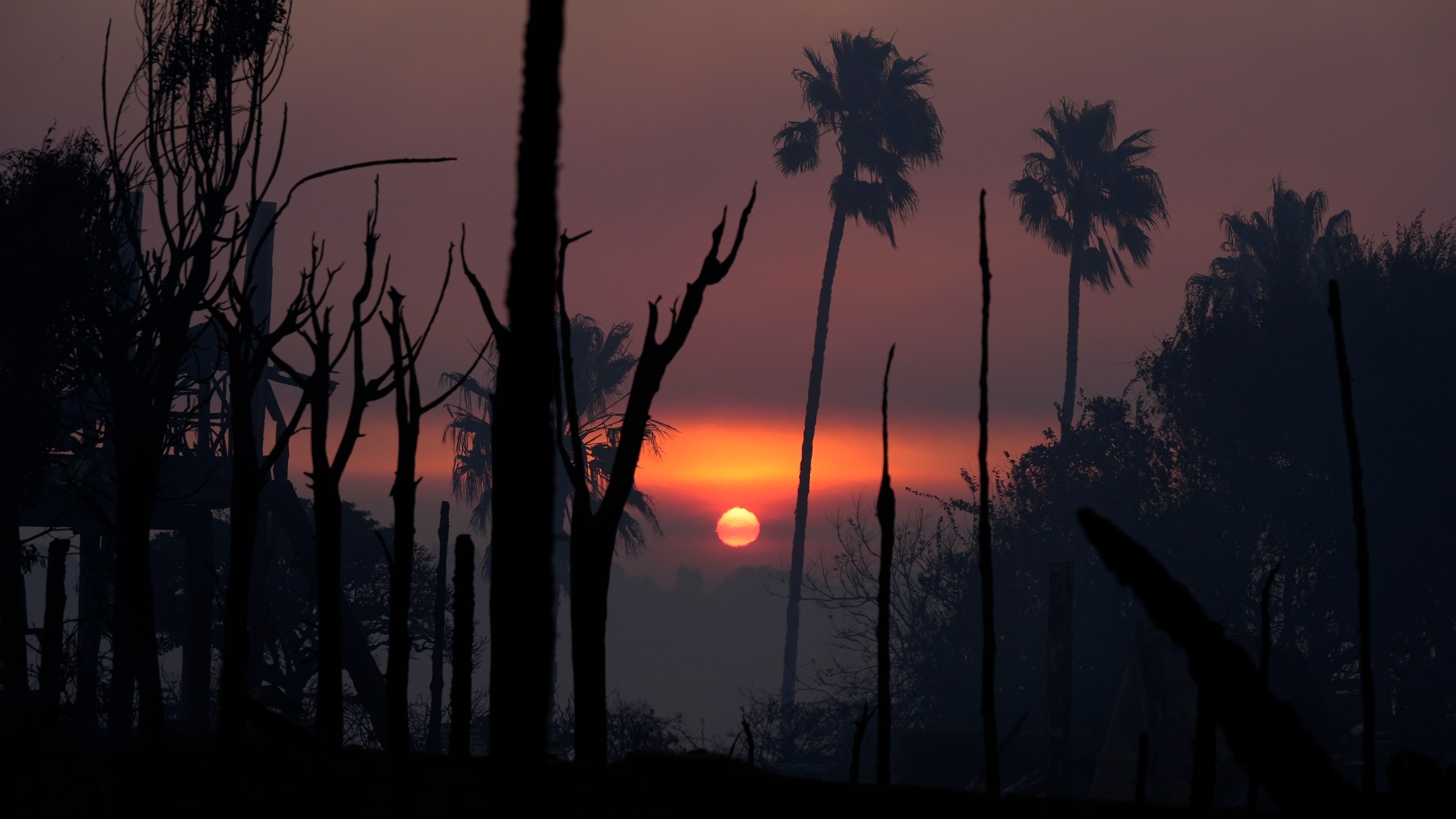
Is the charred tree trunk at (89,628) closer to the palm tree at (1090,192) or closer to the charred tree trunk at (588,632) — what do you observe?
the charred tree trunk at (588,632)

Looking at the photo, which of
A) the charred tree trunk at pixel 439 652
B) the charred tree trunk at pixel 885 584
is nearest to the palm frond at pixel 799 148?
the charred tree trunk at pixel 439 652

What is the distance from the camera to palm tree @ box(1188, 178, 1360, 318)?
32.2 m

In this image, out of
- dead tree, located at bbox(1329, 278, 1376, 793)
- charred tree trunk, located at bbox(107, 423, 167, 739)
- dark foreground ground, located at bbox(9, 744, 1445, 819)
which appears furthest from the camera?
charred tree trunk, located at bbox(107, 423, 167, 739)

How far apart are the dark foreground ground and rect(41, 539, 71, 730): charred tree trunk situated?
38.8 feet

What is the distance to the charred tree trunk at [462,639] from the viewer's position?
7469mm

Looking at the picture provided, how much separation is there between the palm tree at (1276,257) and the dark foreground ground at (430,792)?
3194cm

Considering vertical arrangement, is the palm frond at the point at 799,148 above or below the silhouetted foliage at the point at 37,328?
above

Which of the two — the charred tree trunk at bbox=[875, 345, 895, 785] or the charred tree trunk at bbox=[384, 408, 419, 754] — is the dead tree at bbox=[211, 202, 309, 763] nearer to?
the charred tree trunk at bbox=[384, 408, 419, 754]

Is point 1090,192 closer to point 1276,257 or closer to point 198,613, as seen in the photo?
point 1276,257

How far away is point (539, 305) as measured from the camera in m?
2.63

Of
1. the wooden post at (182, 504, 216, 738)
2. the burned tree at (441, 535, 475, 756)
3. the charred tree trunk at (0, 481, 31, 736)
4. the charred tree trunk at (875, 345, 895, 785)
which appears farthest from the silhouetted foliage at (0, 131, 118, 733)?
the charred tree trunk at (875, 345, 895, 785)

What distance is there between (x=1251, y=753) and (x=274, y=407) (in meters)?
29.0

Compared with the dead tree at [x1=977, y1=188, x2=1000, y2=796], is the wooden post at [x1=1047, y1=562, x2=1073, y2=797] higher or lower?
lower

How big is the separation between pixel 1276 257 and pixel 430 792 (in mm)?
34417
